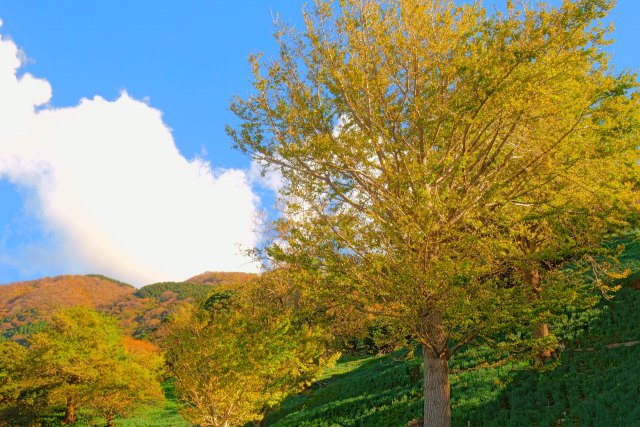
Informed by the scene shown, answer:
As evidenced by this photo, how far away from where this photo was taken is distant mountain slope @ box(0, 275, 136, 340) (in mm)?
126625

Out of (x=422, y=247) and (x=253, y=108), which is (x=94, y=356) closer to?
(x=253, y=108)

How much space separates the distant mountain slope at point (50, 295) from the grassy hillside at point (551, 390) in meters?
131

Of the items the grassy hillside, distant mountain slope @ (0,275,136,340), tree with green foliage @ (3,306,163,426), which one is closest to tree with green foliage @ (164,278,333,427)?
the grassy hillside

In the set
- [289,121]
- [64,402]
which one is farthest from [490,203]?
[64,402]

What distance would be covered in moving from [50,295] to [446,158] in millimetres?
180925

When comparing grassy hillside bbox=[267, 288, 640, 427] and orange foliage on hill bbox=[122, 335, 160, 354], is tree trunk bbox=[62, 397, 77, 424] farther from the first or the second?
grassy hillside bbox=[267, 288, 640, 427]

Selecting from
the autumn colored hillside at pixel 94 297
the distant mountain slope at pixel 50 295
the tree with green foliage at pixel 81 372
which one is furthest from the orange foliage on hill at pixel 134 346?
the distant mountain slope at pixel 50 295

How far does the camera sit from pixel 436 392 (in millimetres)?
8508

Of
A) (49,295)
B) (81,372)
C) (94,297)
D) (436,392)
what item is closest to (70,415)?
(81,372)

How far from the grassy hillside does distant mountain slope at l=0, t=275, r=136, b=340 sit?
430 feet

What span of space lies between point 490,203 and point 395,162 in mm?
2225

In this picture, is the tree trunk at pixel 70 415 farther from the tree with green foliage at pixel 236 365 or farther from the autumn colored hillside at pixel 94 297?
the autumn colored hillside at pixel 94 297

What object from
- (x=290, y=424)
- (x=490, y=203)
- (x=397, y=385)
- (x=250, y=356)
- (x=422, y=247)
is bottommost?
(x=290, y=424)

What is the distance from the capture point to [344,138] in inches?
342
